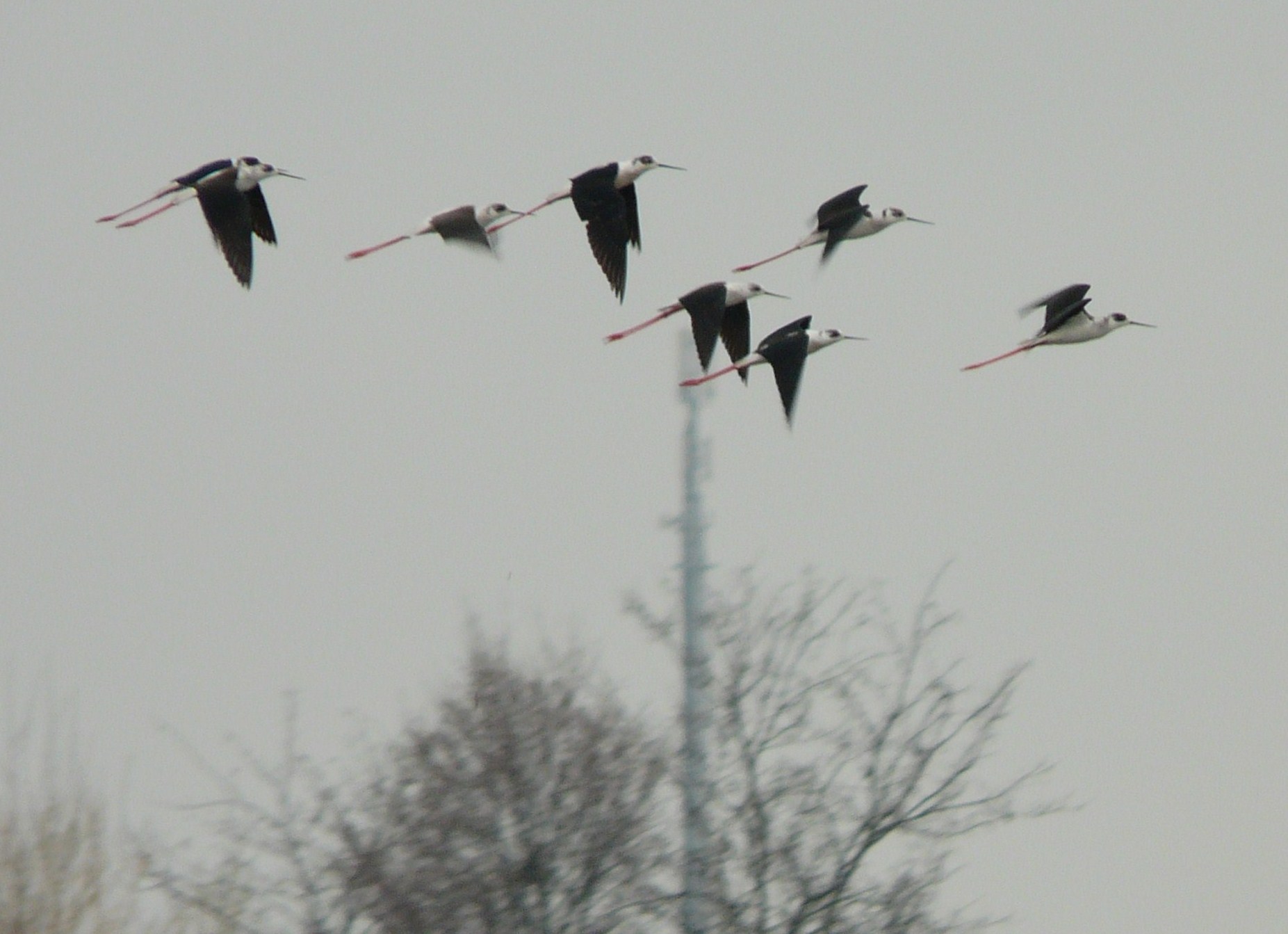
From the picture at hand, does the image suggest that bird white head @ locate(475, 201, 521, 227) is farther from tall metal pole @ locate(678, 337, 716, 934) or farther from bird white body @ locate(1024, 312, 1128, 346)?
tall metal pole @ locate(678, 337, 716, 934)

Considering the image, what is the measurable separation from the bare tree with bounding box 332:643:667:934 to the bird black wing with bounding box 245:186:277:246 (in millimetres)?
6973

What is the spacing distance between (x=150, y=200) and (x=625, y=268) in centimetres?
221

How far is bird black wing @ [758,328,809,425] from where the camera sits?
39.7ft

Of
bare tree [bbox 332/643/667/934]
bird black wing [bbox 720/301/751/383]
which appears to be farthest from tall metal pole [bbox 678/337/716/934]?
bird black wing [bbox 720/301/751/383]

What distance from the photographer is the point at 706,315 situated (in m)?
11.9

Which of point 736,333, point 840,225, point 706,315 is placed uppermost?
point 736,333

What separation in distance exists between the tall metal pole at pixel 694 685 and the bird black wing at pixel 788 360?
6.47 metres

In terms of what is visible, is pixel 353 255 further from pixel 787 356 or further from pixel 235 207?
pixel 787 356

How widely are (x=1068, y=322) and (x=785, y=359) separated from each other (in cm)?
133

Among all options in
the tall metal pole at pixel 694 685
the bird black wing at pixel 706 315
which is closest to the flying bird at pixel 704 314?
the bird black wing at pixel 706 315

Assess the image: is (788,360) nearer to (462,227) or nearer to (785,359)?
(785,359)

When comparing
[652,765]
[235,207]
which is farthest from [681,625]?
[235,207]

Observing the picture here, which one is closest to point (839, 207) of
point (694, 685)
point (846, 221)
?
point (846, 221)

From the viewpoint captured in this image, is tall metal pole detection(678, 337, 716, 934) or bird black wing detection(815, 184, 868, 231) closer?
bird black wing detection(815, 184, 868, 231)
